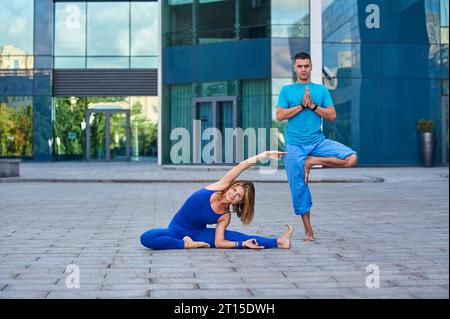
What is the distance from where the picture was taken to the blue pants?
6809mm

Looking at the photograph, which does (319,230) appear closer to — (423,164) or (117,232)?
(117,232)

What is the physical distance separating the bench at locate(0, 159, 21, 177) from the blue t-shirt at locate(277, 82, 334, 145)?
1424cm

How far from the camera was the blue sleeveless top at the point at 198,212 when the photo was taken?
20.0ft

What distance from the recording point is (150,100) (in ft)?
119

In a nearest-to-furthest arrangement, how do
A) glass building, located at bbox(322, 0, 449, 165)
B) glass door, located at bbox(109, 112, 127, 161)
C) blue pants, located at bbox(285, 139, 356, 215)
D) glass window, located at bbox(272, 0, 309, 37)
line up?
blue pants, located at bbox(285, 139, 356, 215) → glass window, located at bbox(272, 0, 309, 37) → glass building, located at bbox(322, 0, 449, 165) → glass door, located at bbox(109, 112, 127, 161)

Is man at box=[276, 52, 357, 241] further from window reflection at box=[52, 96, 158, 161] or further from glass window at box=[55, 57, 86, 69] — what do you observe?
glass window at box=[55, 57, 86, 69]

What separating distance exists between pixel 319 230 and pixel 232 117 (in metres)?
18.0

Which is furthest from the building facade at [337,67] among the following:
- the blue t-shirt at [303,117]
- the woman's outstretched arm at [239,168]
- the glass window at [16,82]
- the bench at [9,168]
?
the woman's outstretched arm at [239,168]

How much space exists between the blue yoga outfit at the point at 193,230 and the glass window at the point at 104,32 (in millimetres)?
30674

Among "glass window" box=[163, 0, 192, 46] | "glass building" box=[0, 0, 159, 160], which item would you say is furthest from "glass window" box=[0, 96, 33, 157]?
"glass window" box=[163, 0, 192, 46]

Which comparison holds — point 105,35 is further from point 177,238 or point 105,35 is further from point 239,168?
point 239,168

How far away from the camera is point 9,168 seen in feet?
64.1
